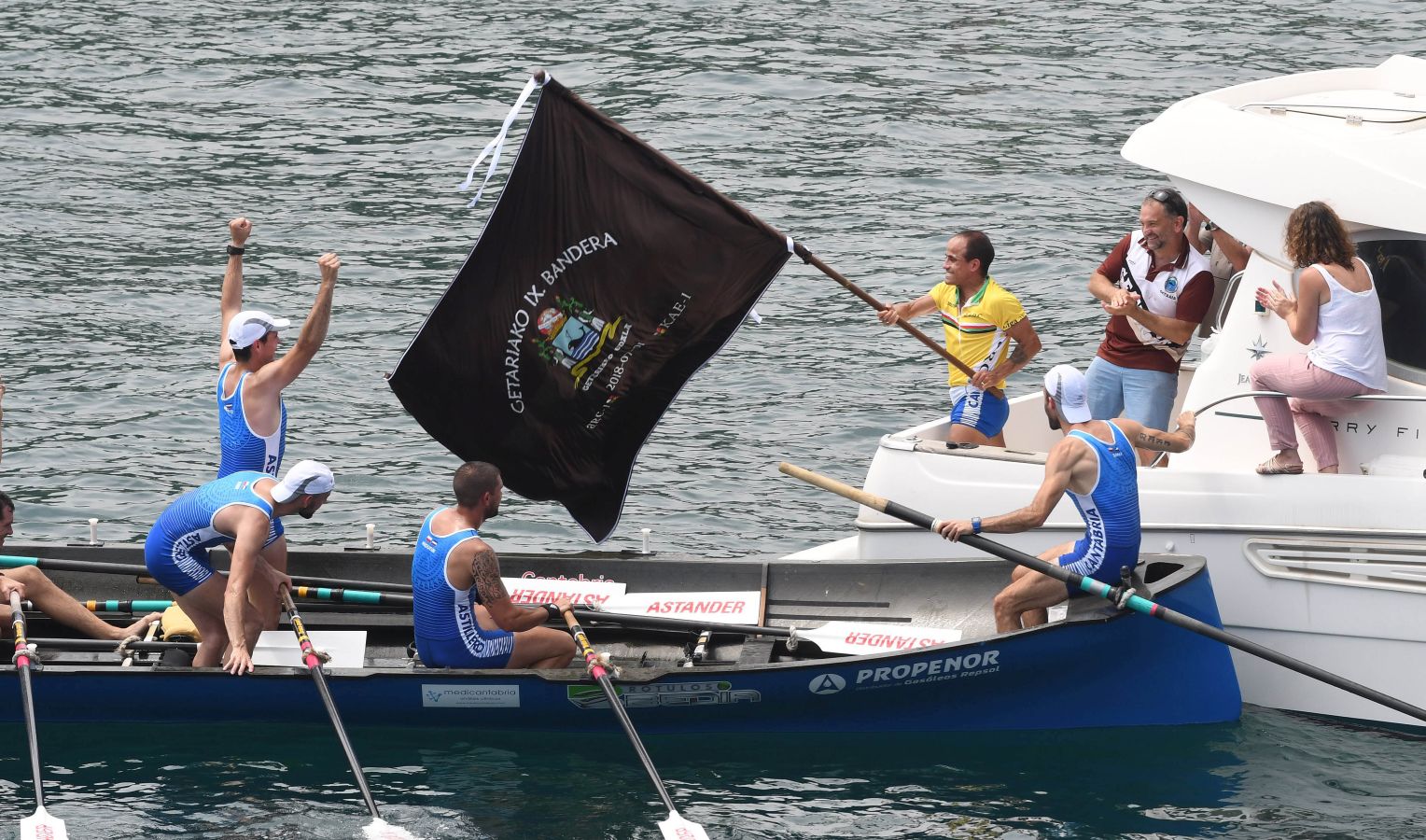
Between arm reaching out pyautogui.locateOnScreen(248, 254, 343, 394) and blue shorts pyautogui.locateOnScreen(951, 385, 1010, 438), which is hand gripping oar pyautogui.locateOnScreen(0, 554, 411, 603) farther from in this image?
blue shorts pyautogui.locateOnScreen(951, 385, 1010, 438)

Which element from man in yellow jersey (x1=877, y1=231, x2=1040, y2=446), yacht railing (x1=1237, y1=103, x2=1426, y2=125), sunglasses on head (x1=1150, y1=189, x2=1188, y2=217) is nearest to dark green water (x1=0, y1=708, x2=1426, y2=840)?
man in yellow jersey (x1=877, y1=231, x2=1040, y2=446)

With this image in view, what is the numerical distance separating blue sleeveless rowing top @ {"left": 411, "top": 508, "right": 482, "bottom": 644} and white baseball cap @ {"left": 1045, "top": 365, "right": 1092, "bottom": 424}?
3485 millimetres

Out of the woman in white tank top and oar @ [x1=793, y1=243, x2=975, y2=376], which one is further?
oar @ [x1=793, y1=243, x2=975, y2=376]

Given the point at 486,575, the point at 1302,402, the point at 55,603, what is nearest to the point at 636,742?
the point at 486,575

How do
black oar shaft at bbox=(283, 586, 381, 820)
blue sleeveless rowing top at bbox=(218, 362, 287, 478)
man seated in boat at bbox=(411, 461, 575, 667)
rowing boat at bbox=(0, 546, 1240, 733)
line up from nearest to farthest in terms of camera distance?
black oar shaft at bbox=(283, 586, 381, 820) → man seated in boat at bbox=(411, 461, 575, 667) → rowing boat at bbox=(0, 546, 1240, 733) → blue sleeveless rowing top at bbox=(218, 362, 287, 478)

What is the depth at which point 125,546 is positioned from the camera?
43.0 feet

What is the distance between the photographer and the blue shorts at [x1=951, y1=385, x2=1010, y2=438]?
40.8 ft

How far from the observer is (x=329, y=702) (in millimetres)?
10531

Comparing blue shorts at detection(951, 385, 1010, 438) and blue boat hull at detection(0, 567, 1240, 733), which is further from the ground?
blue shorts at detection(951, 385, 1010, 438)

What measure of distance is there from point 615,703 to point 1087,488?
2992 mm

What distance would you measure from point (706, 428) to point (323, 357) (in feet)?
14.1

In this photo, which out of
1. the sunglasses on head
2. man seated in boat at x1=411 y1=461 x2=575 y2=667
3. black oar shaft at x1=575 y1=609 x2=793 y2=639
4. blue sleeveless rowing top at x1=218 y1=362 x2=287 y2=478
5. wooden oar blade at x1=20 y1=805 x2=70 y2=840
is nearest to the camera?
wooden oar blade at x1=20 y1=805 x2=70 y2=840

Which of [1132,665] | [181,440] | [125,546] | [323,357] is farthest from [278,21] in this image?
[1132,665]

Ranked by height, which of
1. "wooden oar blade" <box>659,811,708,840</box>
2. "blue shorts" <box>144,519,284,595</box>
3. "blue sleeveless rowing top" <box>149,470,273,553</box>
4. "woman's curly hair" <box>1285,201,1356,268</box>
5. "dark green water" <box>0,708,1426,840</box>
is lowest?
"dark green water" <box>0,708,1426,840</box>
